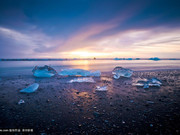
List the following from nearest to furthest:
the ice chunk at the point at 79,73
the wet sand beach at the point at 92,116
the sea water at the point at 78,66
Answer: the wet sand beach at the point at 92,116 < the ice chunk at the point at 79,73 < the sea water at the point at 78,66

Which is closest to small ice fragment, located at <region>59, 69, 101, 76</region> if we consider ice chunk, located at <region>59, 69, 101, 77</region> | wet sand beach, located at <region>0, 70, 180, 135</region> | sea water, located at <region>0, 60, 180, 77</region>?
ice chunk, located at <region>59, 69, 101, 77</region>

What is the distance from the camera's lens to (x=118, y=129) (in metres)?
1.55

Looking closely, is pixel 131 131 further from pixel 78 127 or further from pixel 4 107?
pixel 4 107

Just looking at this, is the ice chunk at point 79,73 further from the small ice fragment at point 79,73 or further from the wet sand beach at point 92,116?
the wet sand beach at point 92,116

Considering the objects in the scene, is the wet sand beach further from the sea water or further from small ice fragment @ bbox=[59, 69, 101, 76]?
the sea water

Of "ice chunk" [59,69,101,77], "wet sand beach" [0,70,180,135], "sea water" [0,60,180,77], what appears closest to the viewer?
"wet sand beach" [0,70,180,135]

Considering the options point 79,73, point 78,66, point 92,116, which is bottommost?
point 92,116

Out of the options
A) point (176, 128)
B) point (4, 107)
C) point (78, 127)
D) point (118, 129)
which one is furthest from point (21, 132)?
point (176, 128)

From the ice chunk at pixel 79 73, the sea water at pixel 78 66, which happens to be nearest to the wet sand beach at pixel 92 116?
the ice chunk at pixel 79 73

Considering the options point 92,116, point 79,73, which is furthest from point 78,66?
point 92,116

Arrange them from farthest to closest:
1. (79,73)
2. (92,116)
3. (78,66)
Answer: (78,66), (79,73), (92,116)

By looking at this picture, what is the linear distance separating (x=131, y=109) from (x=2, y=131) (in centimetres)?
254

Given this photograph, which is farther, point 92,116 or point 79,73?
point 79,73

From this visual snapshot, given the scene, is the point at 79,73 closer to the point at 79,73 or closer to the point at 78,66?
the point at 79,73
